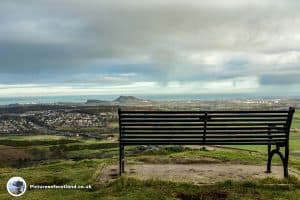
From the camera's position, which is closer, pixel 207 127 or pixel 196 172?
pixel 207 127

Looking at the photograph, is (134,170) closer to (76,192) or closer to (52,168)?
(76,192)

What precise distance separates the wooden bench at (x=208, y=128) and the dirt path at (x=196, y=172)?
679mm

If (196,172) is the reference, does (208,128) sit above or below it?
above

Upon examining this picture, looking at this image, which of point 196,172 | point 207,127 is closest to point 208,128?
point 207,127

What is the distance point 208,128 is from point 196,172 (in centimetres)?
127

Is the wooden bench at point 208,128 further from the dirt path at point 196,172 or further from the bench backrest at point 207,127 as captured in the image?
the dirt path at point 196,172

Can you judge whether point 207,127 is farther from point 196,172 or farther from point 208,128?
point 196,172

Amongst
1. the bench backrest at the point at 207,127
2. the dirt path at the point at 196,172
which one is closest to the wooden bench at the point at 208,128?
the bench backrest at the point at 207,127

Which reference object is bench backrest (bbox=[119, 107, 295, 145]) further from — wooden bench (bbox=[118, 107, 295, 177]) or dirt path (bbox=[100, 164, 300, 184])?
dirt path (bbox=[100, 164, 300, 184])

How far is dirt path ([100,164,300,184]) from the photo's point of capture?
9.77 meters

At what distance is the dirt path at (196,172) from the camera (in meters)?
9.77

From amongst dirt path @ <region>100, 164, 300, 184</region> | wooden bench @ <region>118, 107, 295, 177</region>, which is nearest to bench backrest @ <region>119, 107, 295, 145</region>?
wooden bench @ <region>118, 107, 295, 177</region>

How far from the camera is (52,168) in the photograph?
12.8m

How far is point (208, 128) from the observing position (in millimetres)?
9727
